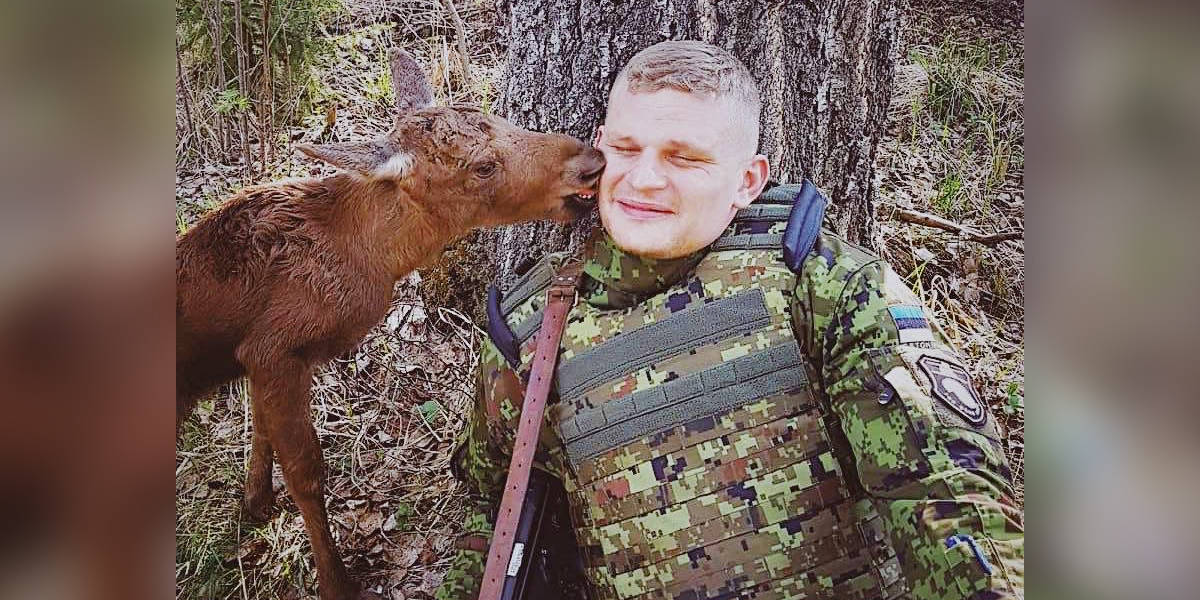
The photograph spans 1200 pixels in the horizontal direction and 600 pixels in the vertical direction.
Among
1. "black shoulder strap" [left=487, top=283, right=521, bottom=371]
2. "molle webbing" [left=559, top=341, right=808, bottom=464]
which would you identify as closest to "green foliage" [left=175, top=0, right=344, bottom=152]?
"black shoulder strap" [left=487, top=283, right=521, bottom=371]

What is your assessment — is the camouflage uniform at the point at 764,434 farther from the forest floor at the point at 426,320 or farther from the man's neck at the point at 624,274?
the forest floor at the point at 426,320

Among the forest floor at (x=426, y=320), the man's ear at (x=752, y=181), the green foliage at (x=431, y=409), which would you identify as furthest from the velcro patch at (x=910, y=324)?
the green foliage at (x=431, y=409)

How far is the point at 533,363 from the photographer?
355 cm

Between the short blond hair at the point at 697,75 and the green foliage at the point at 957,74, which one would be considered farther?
the green foliage at the point at 957,74

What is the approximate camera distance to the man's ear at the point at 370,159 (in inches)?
141

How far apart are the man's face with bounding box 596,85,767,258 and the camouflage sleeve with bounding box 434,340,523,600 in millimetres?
597

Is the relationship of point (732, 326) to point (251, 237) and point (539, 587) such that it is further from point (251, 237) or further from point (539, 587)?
point (251, 237)

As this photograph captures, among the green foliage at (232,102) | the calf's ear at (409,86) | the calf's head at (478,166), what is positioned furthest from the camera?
the green foliage at (232,102)

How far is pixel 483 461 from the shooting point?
367 centimetres

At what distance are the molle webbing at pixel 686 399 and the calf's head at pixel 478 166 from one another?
0.65m

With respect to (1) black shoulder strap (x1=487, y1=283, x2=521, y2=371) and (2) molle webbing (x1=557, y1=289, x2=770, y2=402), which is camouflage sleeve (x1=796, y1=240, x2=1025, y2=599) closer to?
(2) molle webbing (x1=557, y1=289, x2=770, y2=402)

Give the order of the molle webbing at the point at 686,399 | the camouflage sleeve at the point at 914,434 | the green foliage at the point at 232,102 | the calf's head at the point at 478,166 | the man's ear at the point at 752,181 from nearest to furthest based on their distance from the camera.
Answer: the camouflage sleeve at the point at 914,434 → the molle webbing at the point at 686,399 → the man's ear at the point at 752,181 → the calf's head at the point at 478,166 → the green foliage at the point at 232,102
